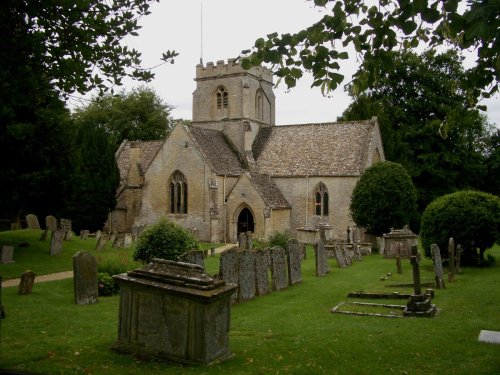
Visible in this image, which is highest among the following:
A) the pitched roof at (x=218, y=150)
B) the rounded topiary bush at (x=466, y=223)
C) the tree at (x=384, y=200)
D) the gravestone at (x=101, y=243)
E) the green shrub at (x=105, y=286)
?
the pitched roof at (x=218, y=150)

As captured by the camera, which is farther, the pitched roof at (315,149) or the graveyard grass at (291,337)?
the pitched roof at (315,149)

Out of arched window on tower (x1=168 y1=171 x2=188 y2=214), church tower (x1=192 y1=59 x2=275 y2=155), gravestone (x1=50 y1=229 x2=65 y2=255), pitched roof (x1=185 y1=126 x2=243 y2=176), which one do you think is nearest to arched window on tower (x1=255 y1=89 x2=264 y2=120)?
church tower (x1=192 y1=59 x2=275 y2=155)

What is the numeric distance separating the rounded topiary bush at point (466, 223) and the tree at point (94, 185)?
2120 centimetres

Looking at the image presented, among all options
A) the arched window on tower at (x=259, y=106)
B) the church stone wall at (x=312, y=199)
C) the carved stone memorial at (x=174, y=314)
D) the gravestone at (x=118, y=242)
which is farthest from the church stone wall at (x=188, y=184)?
the carved stone memorial at (x=174, y=314)

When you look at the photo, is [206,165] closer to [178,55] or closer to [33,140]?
[33,140]

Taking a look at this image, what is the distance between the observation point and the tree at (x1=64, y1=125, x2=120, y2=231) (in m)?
33.4

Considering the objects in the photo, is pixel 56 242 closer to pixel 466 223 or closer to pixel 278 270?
pixel 278 270

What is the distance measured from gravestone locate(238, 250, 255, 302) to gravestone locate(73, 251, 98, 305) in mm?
3749

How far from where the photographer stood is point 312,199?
34.5 m

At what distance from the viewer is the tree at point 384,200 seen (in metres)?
27.5

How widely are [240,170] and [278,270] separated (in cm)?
2050

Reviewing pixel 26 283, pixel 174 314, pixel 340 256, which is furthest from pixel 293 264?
pixel 174 314

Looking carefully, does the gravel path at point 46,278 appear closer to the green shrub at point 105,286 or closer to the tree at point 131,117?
the green shrub at point 105,286

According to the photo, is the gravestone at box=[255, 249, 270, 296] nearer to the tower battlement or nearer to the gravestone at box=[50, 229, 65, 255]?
the gravestone at box=[50, 229, 65, 255]
